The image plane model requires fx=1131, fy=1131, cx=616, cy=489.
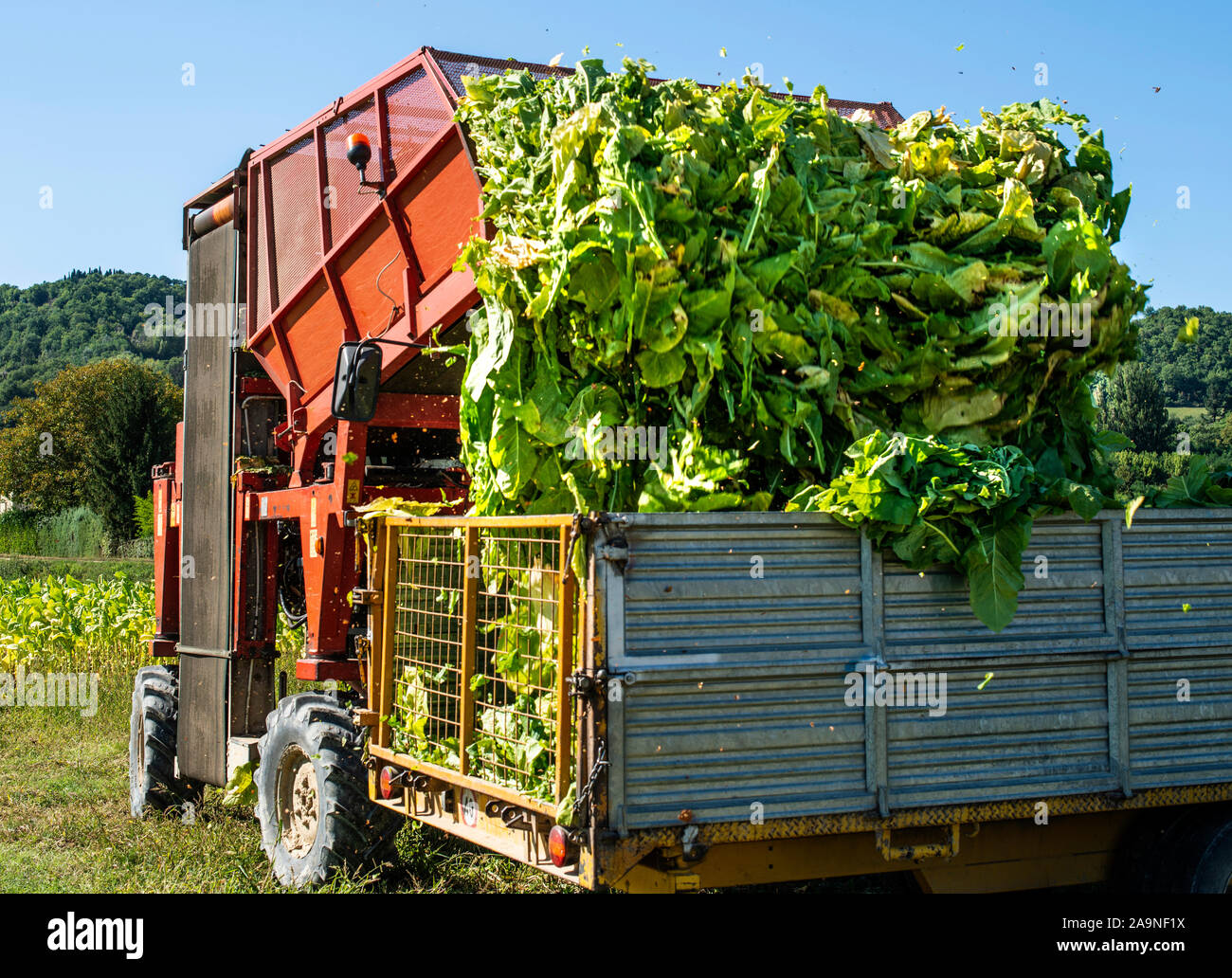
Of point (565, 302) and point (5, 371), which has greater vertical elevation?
point (5, 371)

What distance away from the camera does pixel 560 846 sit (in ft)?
12.1

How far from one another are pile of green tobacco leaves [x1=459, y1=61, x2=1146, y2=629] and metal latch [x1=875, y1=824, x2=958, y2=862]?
0.83 m

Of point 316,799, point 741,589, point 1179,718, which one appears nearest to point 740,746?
point 741,589

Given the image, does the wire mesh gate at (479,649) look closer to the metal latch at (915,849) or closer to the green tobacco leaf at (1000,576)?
the metal latch at (915,849)

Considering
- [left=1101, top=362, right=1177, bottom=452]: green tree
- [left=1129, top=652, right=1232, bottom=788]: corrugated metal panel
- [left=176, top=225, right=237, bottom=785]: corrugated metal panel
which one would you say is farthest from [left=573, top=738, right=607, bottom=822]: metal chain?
[left=1101, top=362, right=1177, bottom=452]: green tree

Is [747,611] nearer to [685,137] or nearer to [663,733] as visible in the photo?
[663,733]

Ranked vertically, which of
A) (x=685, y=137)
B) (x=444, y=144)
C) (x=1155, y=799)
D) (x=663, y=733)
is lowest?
(x=1155, y=799)

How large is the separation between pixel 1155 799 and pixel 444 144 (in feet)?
15.0

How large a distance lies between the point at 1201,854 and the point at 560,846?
2710 mm

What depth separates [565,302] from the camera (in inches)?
179

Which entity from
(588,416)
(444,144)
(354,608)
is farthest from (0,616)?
(588,416)

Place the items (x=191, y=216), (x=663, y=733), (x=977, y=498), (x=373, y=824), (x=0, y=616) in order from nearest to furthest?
(x=663, y=733), (x=977, y=498), (x=373, y=824), (x=191, y=216), (x=0, y=616)

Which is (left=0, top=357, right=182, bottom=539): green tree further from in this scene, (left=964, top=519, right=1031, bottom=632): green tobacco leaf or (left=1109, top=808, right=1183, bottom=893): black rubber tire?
(left=964, top=519, right=1031, bottom=632): green tobacco leaf
